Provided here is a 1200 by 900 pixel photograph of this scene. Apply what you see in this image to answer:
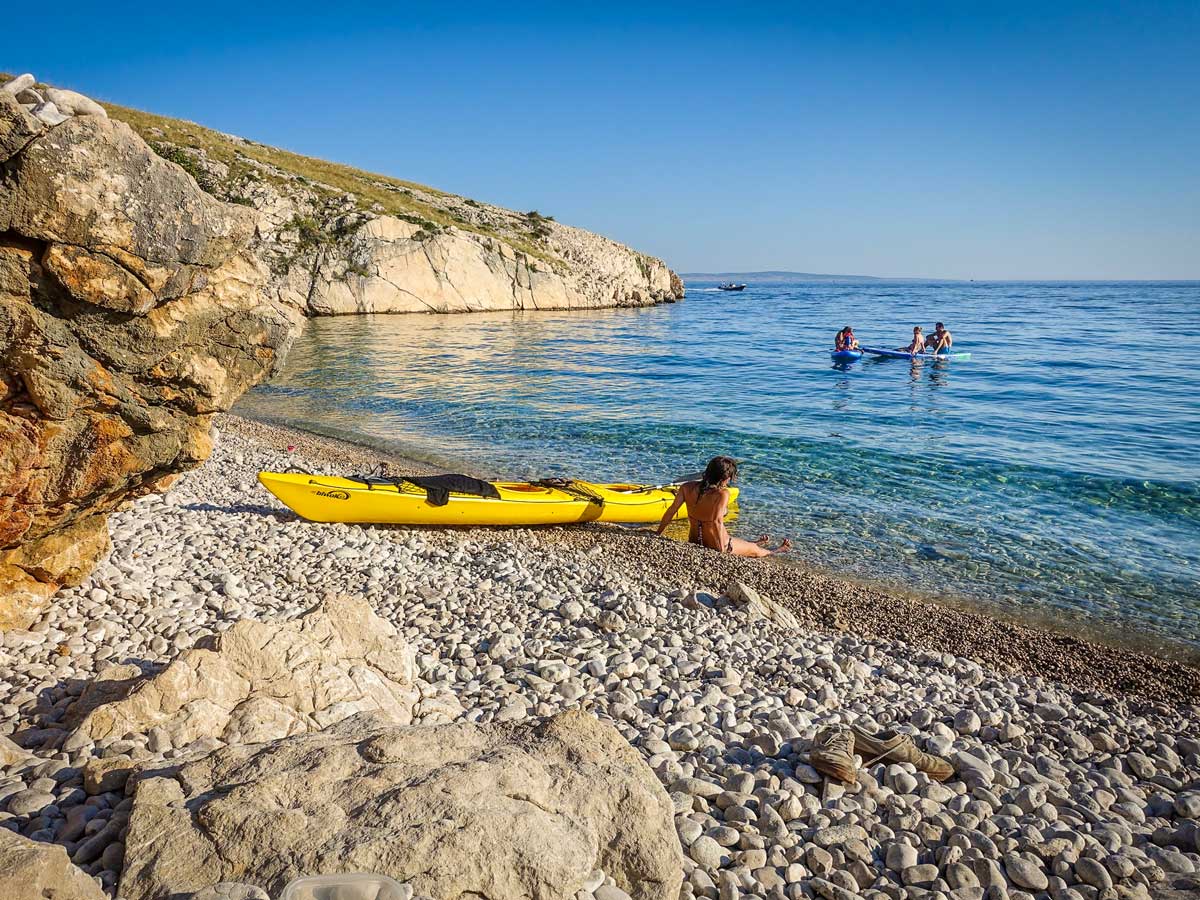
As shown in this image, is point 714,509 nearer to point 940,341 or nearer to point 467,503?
point 467,503

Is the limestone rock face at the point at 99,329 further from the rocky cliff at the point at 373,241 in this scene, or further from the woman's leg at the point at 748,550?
the rocky cliff at the point at 373,241

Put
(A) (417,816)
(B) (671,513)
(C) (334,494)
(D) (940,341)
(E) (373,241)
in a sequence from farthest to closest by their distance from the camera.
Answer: (E) (373,241), (D) (940,341), (B) (671,513), (C) (334,494), (A) (417,816)

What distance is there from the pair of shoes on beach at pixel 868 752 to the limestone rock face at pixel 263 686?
2662 millimetres

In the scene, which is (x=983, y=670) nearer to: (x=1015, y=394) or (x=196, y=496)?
(x=196, y=496)

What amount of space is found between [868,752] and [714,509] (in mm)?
4974

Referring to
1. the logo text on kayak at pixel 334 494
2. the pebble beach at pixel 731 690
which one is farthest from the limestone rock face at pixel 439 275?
the logo text on kayak at pixel 334 494

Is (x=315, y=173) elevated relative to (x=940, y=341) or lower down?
elevated

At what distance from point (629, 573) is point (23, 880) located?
6.74 meters

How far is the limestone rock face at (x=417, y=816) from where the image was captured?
2684mm

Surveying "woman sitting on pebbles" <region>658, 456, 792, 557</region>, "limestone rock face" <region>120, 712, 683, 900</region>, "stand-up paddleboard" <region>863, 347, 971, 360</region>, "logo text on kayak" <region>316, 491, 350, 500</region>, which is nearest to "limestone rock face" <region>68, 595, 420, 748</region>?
"limestone rock face" <region>120, 712, 683, 900</region>

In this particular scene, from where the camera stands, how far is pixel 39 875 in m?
2.28

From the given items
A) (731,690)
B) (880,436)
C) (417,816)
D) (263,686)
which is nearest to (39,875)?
(417,816)

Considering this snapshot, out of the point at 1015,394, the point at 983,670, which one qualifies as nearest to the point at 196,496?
the point at 983,670

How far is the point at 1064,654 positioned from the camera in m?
7.22
